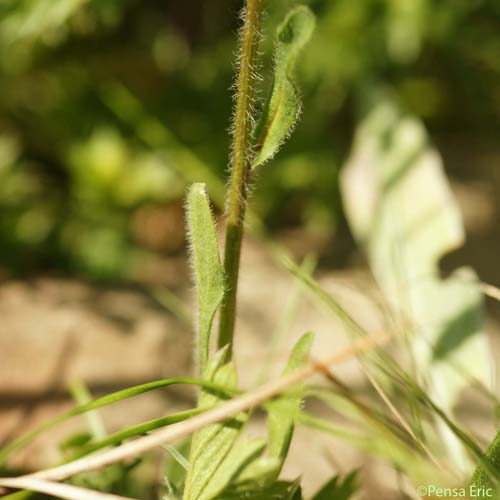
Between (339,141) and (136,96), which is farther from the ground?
(136,96)

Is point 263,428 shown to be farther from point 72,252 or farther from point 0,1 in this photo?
point 0,1

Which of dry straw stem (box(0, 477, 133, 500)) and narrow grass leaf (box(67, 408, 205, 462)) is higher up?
narrow grass leaf (box(67, 408, 205, 462))

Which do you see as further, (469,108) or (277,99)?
(469,108)

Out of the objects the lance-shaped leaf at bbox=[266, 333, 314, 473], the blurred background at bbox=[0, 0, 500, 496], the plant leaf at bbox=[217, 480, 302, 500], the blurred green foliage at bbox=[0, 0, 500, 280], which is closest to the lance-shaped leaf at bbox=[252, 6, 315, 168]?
the lance-shaped leaf at bbox=[266, 333, 314, 473]

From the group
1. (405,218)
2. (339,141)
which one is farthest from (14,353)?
(339,141)

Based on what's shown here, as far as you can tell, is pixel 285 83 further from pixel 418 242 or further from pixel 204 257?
pixel 418 242

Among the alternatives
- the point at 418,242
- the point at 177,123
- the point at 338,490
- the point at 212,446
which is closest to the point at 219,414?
the point at 212,446

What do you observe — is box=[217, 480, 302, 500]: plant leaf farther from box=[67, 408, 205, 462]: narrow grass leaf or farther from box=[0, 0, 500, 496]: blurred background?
box=[0, 0, 500, 496]: blurred background

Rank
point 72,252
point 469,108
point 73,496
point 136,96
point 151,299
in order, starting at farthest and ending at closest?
point 469,108
point 136,96
point 72,252
point 151,299
point 73,496
